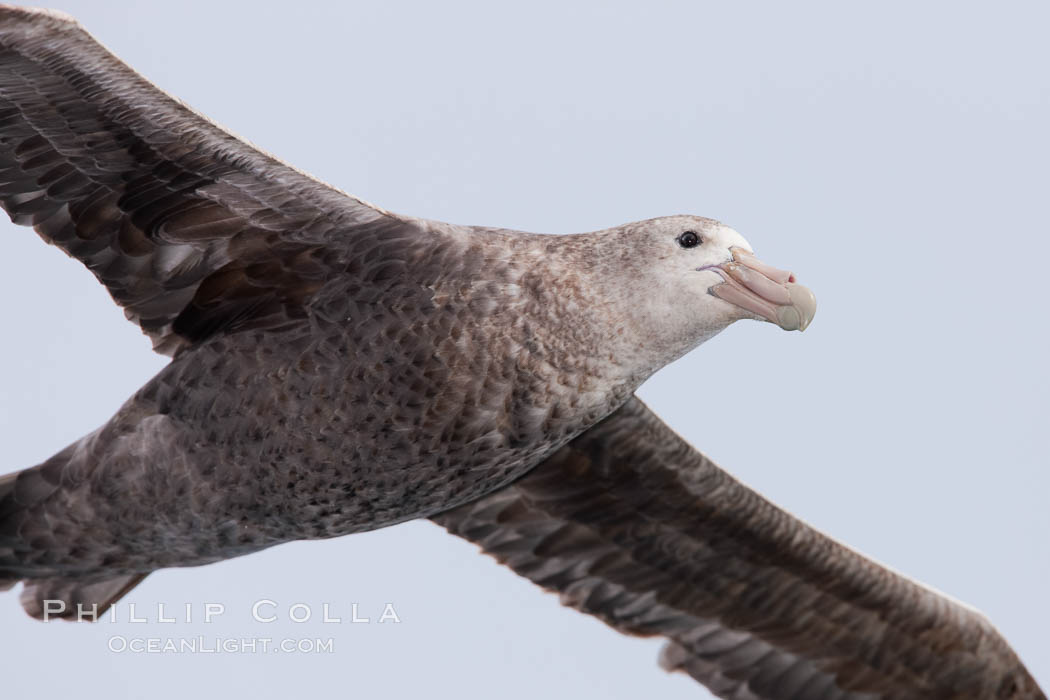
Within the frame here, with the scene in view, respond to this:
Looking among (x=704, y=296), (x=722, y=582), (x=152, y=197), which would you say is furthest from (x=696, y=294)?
(x=722, y=582)

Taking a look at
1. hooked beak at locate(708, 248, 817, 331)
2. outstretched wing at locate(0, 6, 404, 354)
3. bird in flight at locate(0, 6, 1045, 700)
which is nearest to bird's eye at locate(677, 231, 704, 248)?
bird in flight at locate(0, 6, 1045, 700)

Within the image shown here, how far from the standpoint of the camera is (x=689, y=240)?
8.02m

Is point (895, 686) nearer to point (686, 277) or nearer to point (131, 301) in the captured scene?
point (686, 277)

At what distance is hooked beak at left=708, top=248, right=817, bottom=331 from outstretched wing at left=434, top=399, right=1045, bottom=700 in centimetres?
185

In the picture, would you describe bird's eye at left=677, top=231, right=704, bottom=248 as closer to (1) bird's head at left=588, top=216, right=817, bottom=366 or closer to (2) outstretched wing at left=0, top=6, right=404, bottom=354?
(1) bird's head at left=588, top=216, right=817, bottom=366

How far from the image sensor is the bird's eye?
8.02 m

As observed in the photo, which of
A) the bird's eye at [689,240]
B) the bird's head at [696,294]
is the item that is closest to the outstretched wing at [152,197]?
the bird's head at [696,294]

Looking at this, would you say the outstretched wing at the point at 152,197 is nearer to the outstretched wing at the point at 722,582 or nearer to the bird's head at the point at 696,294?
the bird's head at the point at 696,294

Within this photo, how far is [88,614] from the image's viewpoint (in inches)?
379

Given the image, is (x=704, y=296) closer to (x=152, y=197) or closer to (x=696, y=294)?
(x=696, y=294)

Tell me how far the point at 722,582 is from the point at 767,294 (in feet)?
9.78

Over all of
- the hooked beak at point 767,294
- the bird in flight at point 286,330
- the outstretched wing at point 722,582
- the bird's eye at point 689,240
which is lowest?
the outstretched wing at point 722,582

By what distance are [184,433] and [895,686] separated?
4.48 meters

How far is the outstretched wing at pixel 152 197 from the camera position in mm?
8281
